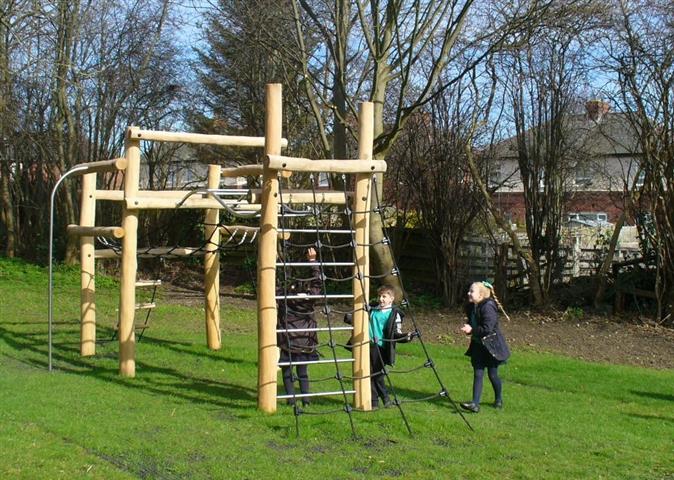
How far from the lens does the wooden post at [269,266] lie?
810cm

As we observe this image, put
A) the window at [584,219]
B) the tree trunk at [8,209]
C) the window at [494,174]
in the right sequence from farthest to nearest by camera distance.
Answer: the tree trunk at [8,209]
the window at [584,219]
the window at [494,174]

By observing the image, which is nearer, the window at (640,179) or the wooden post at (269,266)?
the wooden post at (269,266)

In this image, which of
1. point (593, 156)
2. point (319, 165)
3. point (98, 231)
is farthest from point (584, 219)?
point (319, 165)

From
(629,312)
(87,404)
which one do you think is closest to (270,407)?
(87,404)

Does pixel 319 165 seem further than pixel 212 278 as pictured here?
No

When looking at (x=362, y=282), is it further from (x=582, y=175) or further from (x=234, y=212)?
(x=582, y=175)

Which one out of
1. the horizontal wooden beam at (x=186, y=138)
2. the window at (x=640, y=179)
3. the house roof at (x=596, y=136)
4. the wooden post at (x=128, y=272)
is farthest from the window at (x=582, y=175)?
the wooden post at (x=128, y=272)

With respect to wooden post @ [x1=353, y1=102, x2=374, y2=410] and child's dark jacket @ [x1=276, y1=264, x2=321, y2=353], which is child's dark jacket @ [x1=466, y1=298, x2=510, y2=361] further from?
child's dark jacket @ [x1=276, y1=264, x2=321, y2=353]

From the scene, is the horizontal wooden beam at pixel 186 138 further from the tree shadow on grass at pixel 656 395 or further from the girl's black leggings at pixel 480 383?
the tree shadow on grass at pixel 656 395

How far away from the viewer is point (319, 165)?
815 centimetres

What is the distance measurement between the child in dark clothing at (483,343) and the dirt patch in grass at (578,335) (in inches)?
172

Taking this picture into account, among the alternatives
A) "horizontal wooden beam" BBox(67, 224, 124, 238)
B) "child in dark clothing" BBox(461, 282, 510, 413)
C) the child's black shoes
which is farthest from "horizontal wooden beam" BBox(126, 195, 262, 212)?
the child's black shoes

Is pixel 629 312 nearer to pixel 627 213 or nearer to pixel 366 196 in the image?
pixel 627 213

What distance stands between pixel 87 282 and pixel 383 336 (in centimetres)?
482
